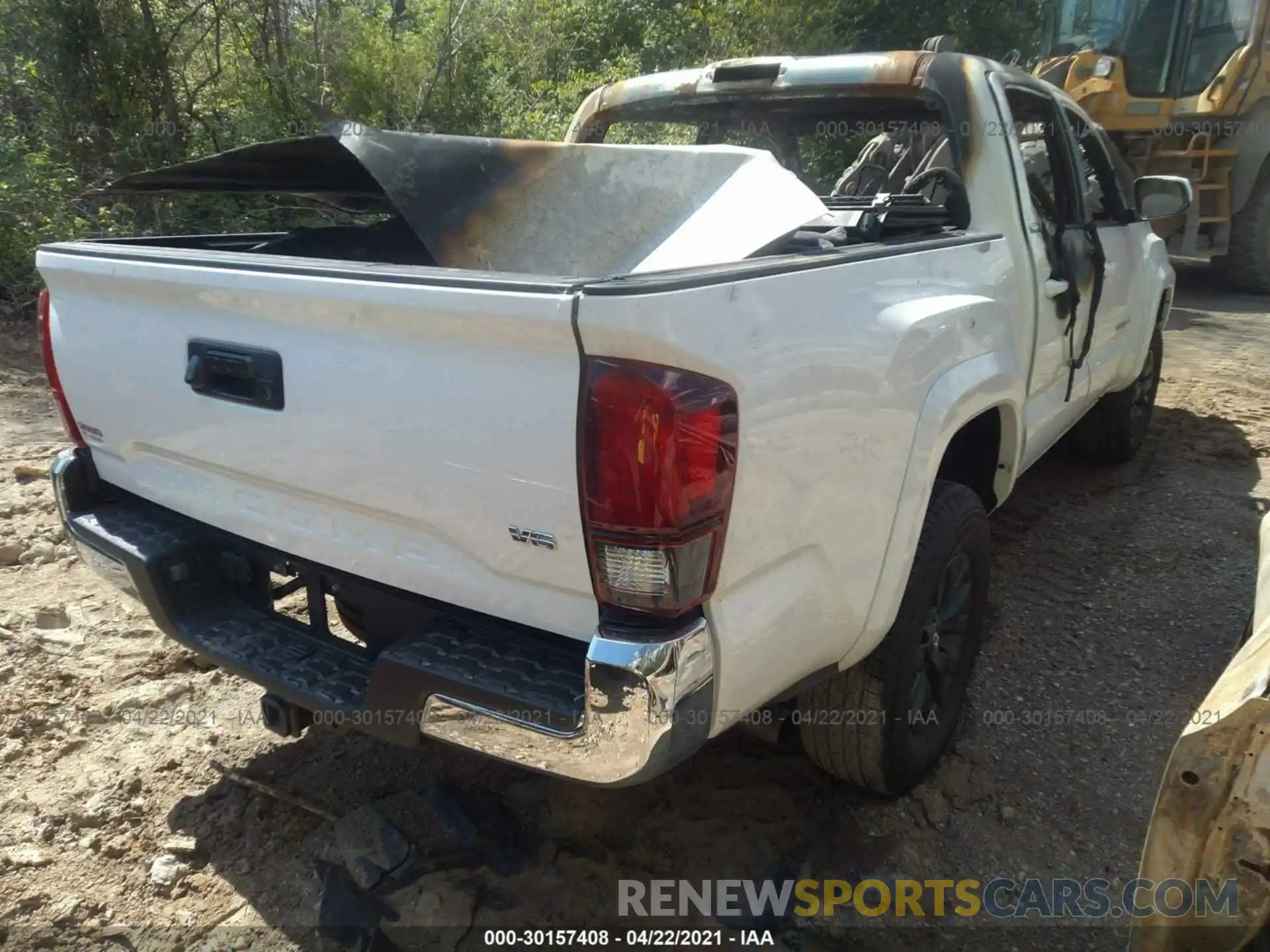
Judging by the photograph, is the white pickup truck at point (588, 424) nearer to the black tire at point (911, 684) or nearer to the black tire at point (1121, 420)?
the black tire at point (911, 684)

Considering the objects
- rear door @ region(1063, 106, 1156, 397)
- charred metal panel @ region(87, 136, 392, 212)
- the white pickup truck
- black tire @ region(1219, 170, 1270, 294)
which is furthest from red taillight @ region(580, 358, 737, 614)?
black tire @ region(1219, 170, 1270, 294)

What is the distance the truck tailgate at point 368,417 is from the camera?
5.59 feet

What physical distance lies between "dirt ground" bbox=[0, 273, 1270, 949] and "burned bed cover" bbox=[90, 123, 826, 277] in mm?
1538

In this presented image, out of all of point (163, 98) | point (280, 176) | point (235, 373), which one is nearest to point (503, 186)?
point (280, 176)

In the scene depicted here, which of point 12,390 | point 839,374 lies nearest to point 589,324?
point 839,374

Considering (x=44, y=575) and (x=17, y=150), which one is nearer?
(x=44, y=575)

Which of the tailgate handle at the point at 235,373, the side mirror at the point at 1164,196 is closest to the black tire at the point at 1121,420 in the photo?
the side mirror at the point at 1164,196

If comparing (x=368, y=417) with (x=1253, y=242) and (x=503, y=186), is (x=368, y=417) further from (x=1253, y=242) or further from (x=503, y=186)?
(x=1253, y=242)

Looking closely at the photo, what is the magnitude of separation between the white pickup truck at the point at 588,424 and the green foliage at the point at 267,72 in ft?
9.39

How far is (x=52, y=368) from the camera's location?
2654mm

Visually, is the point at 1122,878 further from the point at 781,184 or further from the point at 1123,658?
the point at 781,184

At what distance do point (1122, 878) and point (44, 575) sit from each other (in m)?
4.03

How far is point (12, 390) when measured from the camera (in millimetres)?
5996

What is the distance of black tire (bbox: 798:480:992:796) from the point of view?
7.90 feet
